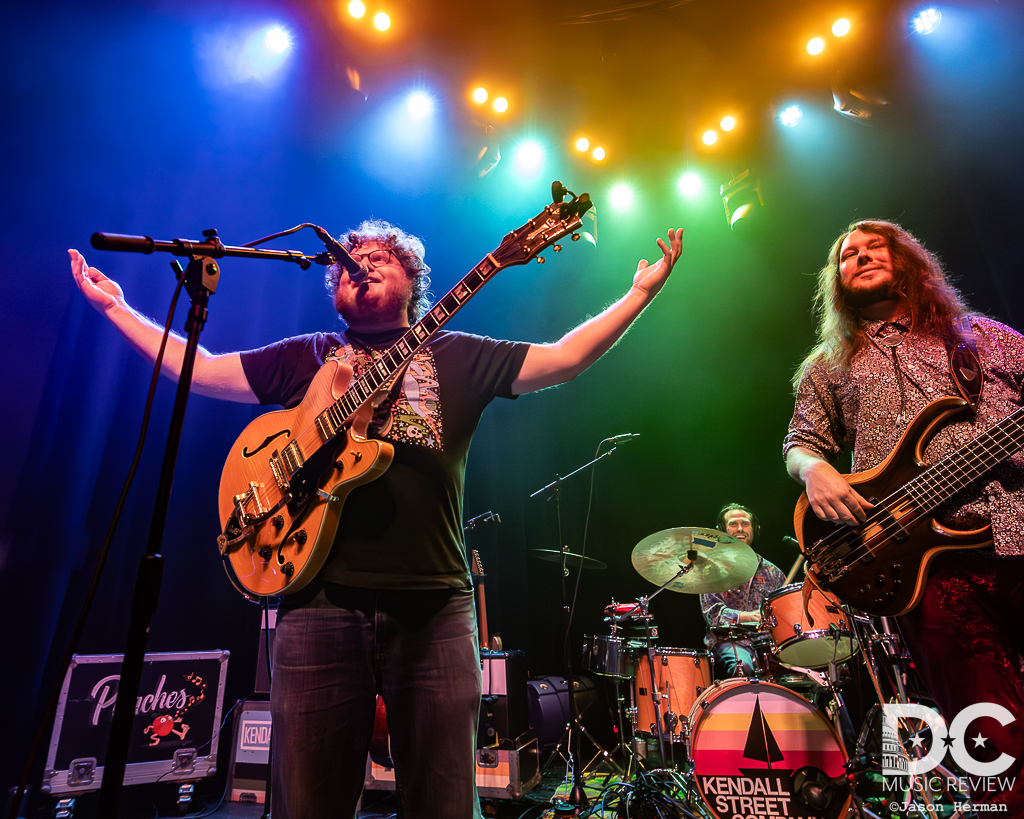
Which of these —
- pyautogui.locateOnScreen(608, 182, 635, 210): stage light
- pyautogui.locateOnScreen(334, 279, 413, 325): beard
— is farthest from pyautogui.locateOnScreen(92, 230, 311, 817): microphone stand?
pyautogui.locateOnScreen(608, 182, 635, 210): stage light

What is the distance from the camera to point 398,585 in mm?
1660

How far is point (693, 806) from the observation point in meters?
3.41

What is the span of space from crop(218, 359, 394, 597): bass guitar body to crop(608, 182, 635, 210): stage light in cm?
584

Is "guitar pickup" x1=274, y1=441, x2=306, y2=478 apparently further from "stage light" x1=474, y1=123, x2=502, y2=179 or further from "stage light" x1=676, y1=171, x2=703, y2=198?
"stage light" x1=676, y1=171, x2=703, y2=198

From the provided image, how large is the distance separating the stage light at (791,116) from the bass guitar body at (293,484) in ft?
20.7

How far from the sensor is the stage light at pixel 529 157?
6461 millimetres

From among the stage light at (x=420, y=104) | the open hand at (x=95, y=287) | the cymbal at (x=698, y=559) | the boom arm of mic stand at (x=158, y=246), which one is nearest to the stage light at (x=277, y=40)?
the stage light at (x=420, y=104)

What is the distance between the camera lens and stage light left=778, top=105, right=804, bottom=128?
607cm

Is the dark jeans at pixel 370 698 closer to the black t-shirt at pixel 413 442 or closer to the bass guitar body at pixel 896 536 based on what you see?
the black t-shirt at pixel 413 442

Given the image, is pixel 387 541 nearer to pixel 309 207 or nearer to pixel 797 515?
pixel 797 515

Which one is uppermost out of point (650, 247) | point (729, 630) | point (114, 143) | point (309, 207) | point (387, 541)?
point (650, 247)

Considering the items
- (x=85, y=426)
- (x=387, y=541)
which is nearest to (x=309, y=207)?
(x=85, y=426)

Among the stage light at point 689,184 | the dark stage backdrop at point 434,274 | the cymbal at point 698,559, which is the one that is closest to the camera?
the dark stage backdrop at point 434,274

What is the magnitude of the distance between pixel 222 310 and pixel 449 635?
4.05 meters
